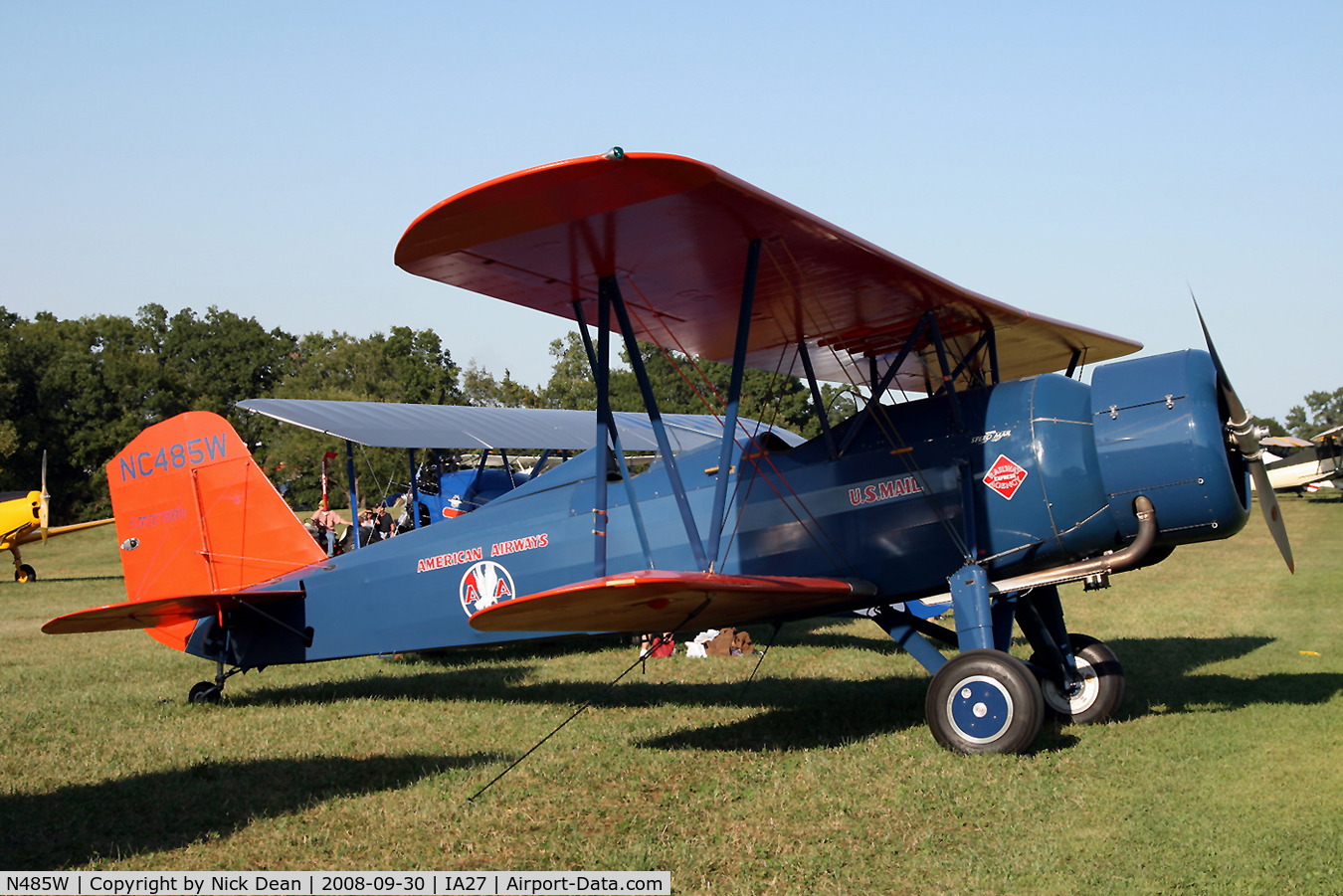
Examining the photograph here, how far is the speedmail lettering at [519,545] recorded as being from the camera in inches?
276

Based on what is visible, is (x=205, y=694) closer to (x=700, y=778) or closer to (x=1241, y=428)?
(x=700, y=778)

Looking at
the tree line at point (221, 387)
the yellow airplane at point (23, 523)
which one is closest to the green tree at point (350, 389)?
the tree line at point (221, 387)

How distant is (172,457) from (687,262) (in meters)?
5.19

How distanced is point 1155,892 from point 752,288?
342 cm

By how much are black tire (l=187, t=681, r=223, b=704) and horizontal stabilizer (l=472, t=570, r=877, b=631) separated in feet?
12.3

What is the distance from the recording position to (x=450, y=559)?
7402 mm

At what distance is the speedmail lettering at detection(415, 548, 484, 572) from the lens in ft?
23.9

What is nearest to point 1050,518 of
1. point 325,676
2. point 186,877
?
point 186,877

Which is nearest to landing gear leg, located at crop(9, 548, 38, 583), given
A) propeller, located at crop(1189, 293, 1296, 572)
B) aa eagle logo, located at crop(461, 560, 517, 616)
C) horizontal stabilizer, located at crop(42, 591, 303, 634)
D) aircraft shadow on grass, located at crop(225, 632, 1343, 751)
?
aircraft shadow on grass, located at crop(225, 632, 1343, 751)

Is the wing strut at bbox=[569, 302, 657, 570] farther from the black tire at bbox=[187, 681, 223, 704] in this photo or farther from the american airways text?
the black tire at bbox=[187, 681, 223, 704]

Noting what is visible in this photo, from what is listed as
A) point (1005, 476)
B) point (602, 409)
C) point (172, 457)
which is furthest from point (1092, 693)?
point (172, 457)

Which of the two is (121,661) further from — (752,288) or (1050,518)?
(1050,518)

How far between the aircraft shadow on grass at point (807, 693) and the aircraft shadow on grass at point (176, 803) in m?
1.35

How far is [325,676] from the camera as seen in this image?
9.05 metres
